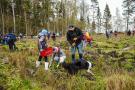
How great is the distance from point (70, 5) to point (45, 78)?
50333 mm

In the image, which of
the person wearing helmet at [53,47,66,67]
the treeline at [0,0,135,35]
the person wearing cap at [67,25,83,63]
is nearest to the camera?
the person wearing helmet at [53,47,66,67]

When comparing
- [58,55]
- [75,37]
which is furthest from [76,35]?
[58,55]

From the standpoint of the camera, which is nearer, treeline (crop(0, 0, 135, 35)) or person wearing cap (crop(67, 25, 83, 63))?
person wearing cap (crop(67, 25, 83, 63))

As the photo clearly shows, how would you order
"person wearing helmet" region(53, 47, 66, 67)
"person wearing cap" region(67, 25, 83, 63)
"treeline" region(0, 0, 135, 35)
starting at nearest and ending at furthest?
1. "person wearing helmet" region(53, 47, 66, 67)
2. "person wearing cap" region(67, 25, 83, 63)
3. "treeline" region(0, 0, 135, 35)

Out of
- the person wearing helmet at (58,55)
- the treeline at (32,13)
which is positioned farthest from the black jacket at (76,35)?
the treeline at (32,13)

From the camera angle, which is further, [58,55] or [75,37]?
[75,37]

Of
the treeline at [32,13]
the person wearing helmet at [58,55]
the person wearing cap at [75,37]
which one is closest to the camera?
the person wearing helmet at [58,55]

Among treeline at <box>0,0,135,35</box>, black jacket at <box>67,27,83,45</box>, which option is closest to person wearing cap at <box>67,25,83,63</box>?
black jacket at <box>67,27,83,45</box>

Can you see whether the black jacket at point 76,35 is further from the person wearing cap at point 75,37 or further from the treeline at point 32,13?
the treeline at point 32,13

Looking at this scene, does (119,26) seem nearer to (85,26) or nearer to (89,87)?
(85,26)

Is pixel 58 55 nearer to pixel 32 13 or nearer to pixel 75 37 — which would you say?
pixel 75 37

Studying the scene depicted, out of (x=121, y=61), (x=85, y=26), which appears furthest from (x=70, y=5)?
(x=121, y=61)

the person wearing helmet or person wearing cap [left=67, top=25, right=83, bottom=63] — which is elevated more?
person wearing cap [left=67, top=25, right=83, bottom=63]

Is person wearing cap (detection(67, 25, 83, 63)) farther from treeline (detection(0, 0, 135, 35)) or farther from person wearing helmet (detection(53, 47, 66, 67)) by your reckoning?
treeline (detection(0, 0, 135, 35))
